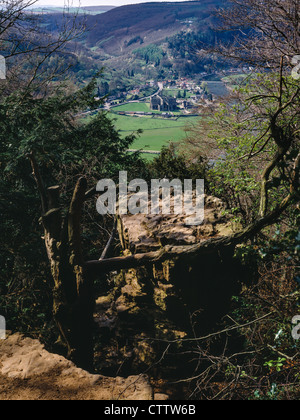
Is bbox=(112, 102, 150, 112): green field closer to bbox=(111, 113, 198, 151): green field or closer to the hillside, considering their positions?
bbox=(111, 113, 198, 151): green field

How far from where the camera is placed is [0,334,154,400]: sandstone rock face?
5.66 m

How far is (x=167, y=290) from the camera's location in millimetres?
7531

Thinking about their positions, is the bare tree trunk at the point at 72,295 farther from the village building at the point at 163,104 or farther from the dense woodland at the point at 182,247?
the village building at the point at 163,104

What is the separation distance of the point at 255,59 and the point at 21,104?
756 centimetres

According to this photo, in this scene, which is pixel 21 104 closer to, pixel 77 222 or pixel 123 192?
pixel 123 192

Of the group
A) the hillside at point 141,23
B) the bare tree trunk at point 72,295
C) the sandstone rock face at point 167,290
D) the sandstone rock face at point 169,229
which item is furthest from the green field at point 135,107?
the hillside at point 141,23

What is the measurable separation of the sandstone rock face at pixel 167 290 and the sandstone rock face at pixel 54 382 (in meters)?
1.23

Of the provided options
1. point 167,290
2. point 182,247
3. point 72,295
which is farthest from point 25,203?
point 182,247

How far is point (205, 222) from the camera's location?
25.0 ft

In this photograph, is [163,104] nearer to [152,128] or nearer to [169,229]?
[152,128]

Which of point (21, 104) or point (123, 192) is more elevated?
point (21, 104)

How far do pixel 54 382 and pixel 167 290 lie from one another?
3018 millimetres

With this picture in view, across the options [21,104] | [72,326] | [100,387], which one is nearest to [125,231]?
[72,326]

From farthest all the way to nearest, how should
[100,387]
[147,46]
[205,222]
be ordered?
[147,46], [205,222], [100,387]
